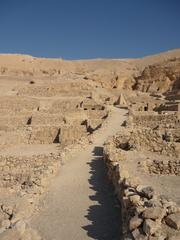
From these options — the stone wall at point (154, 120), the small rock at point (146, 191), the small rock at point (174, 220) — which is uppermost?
the stone wall at point (154, 120)

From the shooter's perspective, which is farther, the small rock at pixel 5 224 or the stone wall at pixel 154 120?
the stone wall at pixel 154 120

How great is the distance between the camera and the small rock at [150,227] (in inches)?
234

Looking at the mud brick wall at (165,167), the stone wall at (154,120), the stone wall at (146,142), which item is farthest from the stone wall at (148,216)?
the stone wall at (154,120)

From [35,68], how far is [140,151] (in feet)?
150

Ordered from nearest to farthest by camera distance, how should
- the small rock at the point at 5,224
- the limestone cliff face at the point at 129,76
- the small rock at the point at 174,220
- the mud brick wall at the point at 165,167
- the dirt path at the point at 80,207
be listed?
the small rock at the point at 174,220 < the dirt path at the point at 80,207 < the small rock at the point at 5,224 < the mud brick wall at the point at 165,167 < the limestone cliff face at the point at 129,76

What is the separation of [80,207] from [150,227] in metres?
3.01

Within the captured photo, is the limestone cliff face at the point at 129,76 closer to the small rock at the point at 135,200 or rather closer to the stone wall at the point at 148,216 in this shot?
the stone wall at the point at 148,216

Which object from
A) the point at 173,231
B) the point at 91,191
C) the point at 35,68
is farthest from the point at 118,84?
the point at 173,231

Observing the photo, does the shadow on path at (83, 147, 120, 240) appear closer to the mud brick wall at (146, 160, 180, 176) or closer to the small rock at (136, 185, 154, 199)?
the small rock at (136, 185, 154, 199)

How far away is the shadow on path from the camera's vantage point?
7359 mm

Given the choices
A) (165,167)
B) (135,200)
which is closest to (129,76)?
Result: (165,167)

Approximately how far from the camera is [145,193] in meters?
7.24

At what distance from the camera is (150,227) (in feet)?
19.5

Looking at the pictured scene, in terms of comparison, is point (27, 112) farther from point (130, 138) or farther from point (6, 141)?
point (130, 138)
